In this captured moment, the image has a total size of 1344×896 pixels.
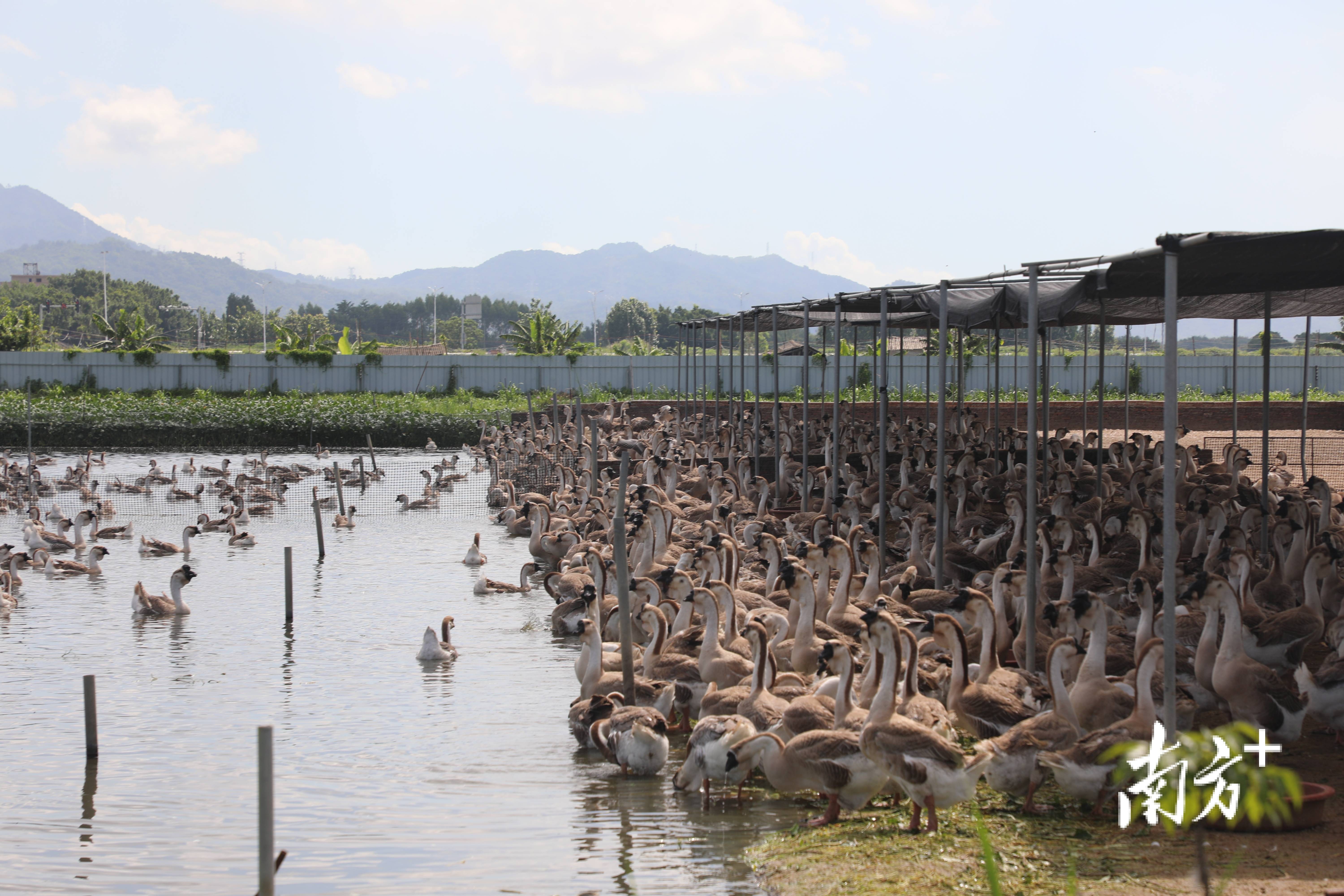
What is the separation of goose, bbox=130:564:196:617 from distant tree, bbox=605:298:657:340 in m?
118

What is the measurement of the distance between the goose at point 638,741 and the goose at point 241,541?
1785cm

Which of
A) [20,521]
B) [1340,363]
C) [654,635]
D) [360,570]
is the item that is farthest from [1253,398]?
[20,521]

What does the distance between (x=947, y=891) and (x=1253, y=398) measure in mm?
40060

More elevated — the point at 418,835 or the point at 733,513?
the point at 733,513

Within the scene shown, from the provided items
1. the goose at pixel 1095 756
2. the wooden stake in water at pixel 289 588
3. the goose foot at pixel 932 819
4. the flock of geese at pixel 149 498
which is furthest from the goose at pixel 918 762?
the flock of geese at pixel 149 498

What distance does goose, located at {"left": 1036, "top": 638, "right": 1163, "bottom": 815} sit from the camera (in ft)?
21.8

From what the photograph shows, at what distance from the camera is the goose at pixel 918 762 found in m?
6.75

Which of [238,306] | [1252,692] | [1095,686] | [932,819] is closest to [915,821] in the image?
[932,819]

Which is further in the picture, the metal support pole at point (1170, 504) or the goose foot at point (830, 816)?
the goose foot at point (830, 816)

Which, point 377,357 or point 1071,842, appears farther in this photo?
point 377,357

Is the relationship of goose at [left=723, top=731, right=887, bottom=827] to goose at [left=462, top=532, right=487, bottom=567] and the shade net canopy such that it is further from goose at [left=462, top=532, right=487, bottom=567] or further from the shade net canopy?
goose at [left=462, top=532, right=487, bottom=567]

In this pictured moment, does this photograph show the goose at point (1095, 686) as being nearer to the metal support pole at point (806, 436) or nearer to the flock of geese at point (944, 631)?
the flock of geese at point (944, 631)

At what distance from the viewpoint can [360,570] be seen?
70.3ft

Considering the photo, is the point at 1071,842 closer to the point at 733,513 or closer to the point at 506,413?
the point at 733,513
